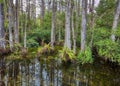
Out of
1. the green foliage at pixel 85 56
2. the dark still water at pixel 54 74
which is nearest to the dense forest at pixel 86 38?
the green foliage at pixel 85 56

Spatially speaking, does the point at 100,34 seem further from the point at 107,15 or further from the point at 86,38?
the point at 107,15

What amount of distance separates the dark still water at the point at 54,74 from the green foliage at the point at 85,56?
1.73 ft

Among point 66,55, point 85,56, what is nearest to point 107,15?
point 85,56

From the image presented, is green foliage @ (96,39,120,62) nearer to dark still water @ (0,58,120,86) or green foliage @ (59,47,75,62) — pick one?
dark still water @ (0,58,120,86)

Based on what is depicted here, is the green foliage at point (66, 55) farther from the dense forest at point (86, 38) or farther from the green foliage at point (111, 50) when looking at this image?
the green foliage at point (111, 50)

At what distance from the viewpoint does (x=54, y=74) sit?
10469 millimetres

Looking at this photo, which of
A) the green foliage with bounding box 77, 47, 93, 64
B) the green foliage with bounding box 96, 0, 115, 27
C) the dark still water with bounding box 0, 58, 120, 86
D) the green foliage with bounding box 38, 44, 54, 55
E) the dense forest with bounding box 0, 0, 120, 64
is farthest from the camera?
the green foliage with bounding box 38, 44, 54, 55

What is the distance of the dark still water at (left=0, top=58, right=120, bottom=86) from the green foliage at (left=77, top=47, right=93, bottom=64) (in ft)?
1.73

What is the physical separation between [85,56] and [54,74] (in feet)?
11.2

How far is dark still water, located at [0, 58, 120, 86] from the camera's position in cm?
909

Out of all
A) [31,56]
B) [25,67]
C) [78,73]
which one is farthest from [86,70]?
[31,56]

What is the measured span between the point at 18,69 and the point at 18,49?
16.8ft

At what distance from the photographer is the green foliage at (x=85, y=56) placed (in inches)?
514

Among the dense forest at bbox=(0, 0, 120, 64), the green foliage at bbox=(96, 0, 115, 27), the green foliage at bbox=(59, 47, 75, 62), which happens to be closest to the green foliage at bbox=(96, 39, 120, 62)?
the dense forest at bbox=(0, 0, 120, 64)
